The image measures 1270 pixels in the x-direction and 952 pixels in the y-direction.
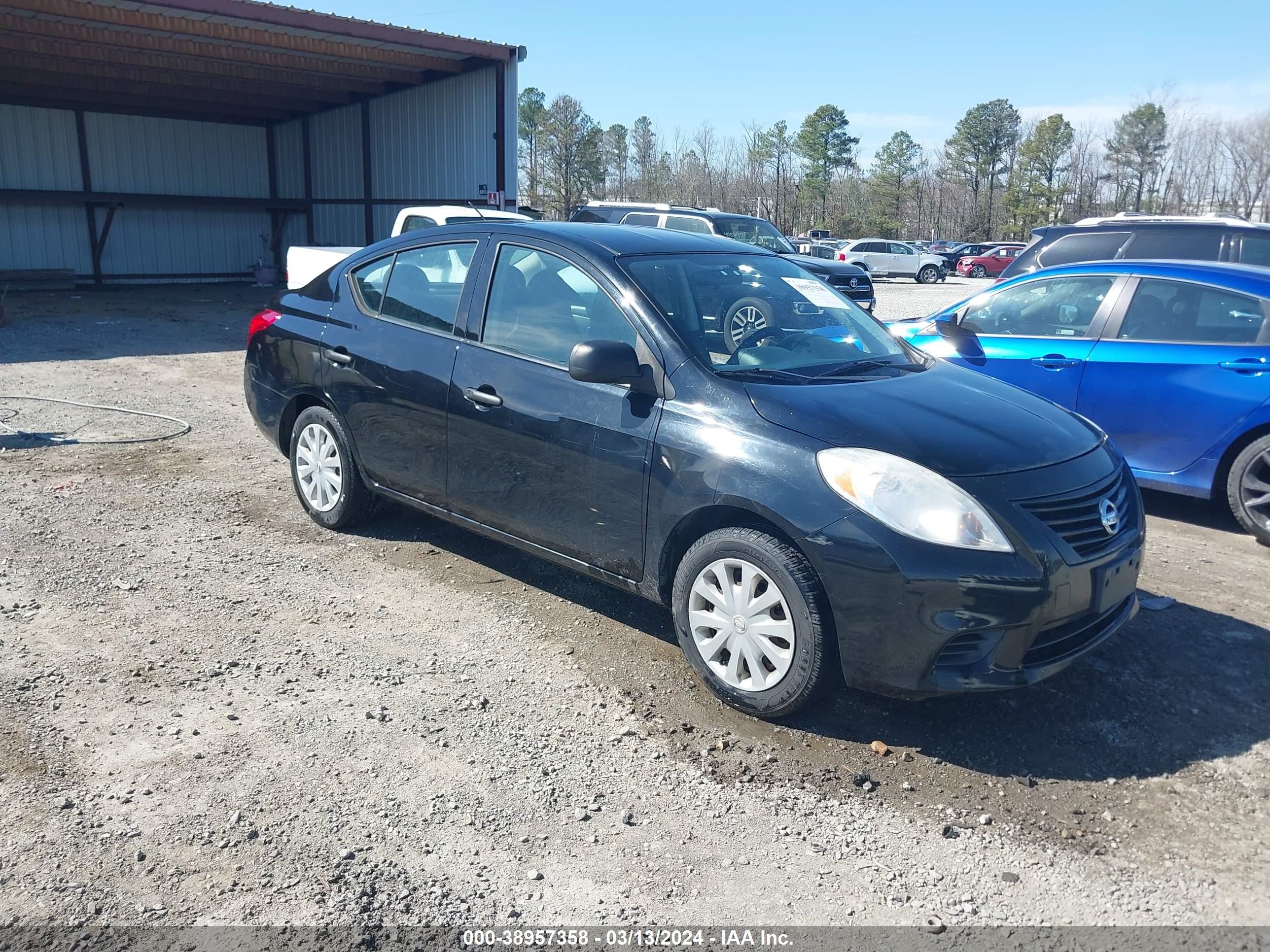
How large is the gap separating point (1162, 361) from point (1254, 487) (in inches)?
36.5

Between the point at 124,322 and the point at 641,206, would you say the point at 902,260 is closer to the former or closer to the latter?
the point at 641,206

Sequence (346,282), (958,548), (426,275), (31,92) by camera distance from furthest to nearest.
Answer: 1. (31,92)
2. (346,282)
3. (426,275)
4. (958,548)

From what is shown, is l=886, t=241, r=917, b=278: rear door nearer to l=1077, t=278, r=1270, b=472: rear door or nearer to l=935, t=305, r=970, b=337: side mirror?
l=935, t=305, r=970, b=337: side mirror

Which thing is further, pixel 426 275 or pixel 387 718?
pixel 426 275

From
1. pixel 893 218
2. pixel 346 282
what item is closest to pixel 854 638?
pixel 346 282

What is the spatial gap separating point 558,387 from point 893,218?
6849 cm

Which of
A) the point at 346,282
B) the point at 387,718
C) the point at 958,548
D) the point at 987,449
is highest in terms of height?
the point at 346,282

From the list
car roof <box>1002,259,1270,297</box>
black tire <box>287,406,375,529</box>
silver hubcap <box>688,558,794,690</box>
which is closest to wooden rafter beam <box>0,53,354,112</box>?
black tire <box>287,406,375,529</box>

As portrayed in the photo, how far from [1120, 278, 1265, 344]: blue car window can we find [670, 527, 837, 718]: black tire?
4.10 m

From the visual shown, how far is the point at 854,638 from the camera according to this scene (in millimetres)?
3541

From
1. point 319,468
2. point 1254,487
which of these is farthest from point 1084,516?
point 319,468

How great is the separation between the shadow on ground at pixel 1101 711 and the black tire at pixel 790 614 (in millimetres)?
127

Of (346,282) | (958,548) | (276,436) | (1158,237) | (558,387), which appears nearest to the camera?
(958,548)

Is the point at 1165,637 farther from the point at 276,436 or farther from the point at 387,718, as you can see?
the point at 276,436
